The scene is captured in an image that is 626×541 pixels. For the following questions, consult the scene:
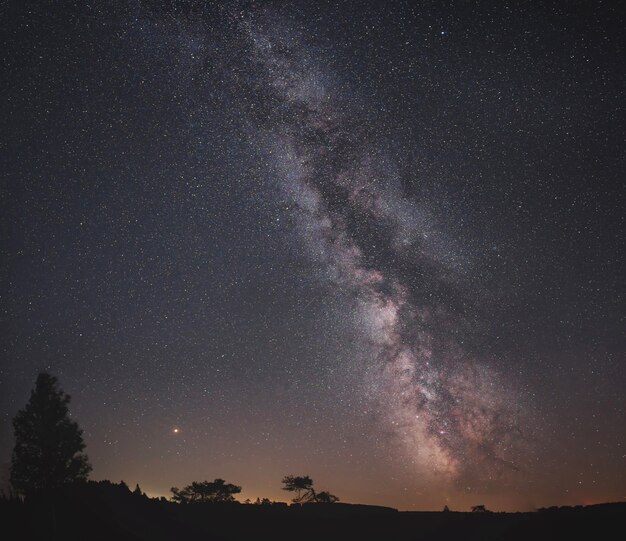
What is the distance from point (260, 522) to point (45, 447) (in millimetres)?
13310

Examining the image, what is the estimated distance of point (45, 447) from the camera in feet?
84.5

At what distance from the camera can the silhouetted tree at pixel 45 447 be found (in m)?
24.8

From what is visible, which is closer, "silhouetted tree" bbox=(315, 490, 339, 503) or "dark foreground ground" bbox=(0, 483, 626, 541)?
"dark foreground ground" bbox=(0, 483, 626, 541)

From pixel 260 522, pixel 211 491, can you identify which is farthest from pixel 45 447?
pixel 211 491

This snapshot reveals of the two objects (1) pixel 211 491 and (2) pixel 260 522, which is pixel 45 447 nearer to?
(2) pixel 260 522

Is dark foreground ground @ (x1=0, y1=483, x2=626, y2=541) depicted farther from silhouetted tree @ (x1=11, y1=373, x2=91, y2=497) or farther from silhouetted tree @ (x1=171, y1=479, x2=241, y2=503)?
silhouetted tree @ (x1=171, y1=479, x2=241, y2=503)

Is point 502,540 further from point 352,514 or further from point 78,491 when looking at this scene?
point 78,491

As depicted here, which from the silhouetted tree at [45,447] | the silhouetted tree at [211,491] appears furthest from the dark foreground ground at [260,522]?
the silhouetted tree at [211,491]

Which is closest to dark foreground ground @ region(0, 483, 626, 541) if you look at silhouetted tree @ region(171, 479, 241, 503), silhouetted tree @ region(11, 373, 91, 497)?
silhouetted tree @ region(11, 373, 91, 497)

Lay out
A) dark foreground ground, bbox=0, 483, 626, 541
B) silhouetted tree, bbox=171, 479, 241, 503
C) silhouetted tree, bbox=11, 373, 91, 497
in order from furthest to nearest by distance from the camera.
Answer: silhouetted tree, bbox=171, 479, 241, 503
silhouetted tree, bbox=11, 373, 91, 497
dark foreground ground, bbox=0, 483, 626, 541

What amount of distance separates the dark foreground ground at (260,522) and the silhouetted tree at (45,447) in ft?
11.5

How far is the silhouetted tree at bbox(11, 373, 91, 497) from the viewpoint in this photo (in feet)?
81.5

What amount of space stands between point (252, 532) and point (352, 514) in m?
8.96

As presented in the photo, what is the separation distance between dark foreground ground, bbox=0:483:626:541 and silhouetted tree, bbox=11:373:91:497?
138 inches
